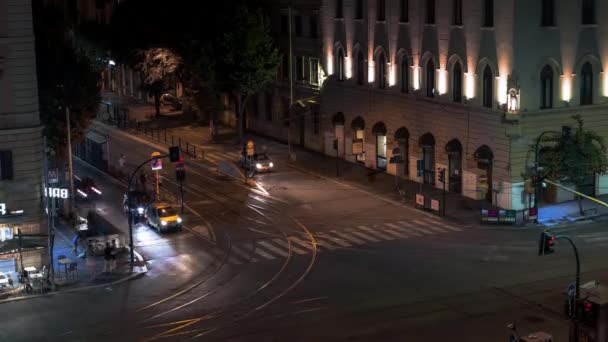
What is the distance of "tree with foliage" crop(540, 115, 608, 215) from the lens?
5919 centimetres

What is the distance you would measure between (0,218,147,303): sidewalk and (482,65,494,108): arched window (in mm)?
24103

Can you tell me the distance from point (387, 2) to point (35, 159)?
103 ft

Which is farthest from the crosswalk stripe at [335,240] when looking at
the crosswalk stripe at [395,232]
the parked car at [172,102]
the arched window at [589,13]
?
the parked car at [172,102]

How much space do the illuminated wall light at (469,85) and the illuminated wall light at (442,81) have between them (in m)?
2.47

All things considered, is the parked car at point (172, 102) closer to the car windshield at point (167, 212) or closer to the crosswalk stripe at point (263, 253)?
the car windshield at point (167, 212)

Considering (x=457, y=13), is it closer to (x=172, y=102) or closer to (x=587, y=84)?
(x=587, y=84)

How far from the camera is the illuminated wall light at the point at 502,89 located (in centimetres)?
6029

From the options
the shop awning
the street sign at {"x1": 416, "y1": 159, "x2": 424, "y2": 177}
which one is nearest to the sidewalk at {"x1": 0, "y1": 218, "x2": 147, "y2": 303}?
the street sign at {"x1": 416, "y1": 159, "x2": 424, "y2": 177}

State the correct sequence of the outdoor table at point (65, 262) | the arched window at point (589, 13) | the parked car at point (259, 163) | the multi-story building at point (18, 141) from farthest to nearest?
the parked car at point (259, 163)
the arched window at point (589, 13)
the multi-story building at point (18, 141)
the outdoor table at point (65, 262)

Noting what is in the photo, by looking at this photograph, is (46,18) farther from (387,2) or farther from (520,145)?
(520,145)

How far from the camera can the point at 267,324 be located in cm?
4000

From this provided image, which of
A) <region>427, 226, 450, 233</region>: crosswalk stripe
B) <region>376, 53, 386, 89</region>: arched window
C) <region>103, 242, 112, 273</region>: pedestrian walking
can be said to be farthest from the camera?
<region>376, 53, 386, 89</region>: arched window

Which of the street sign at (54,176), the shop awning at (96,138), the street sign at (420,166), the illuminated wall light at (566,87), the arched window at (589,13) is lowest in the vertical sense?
the street sign at (420,166)

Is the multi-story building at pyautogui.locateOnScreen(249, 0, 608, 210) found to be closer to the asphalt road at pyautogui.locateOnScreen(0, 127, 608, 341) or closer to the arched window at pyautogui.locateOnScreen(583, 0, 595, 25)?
the arched window at pyautogui.locateOnScreen(583, 0, 595, 25)
